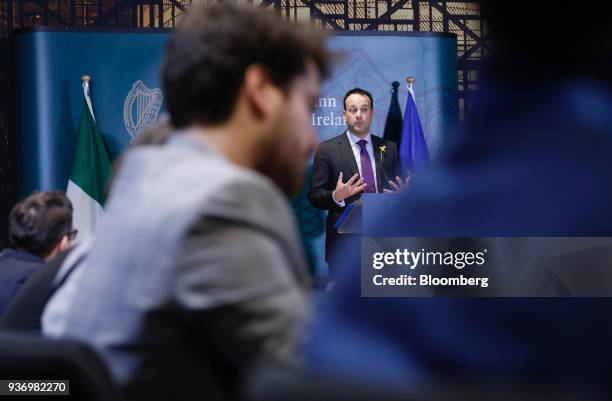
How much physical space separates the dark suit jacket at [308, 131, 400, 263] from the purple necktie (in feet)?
0.13

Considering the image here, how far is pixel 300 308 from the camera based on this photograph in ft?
2.61

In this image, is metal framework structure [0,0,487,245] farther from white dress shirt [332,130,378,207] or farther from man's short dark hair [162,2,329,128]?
man's short dark hair [162,2,329,128]

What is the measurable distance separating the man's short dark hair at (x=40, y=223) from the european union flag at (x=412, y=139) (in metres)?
3.02

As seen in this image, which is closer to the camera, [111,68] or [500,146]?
[500,146]

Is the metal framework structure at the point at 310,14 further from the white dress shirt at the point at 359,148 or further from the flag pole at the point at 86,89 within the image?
the white dress shirt at the point at 359,148

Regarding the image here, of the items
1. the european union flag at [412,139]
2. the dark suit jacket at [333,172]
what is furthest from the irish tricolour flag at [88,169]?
A: the european union flag at [412,139]

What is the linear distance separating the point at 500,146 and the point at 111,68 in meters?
5.44

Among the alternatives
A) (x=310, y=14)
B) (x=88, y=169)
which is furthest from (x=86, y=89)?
(x=310, y=14)

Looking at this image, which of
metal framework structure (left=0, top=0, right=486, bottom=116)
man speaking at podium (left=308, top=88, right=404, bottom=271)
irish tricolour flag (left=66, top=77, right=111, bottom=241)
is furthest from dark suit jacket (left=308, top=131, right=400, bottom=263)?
metal framework structure (left=0, top=0, right=486, bottom=116)

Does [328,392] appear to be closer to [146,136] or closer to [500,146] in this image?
[500,146]

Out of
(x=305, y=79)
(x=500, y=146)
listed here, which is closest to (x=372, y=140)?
(x=305, y=79)

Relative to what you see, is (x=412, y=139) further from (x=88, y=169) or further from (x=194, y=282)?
(x=194, y=282)

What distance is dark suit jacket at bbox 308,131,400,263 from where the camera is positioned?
17.8ft

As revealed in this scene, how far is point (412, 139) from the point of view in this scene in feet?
19.2
